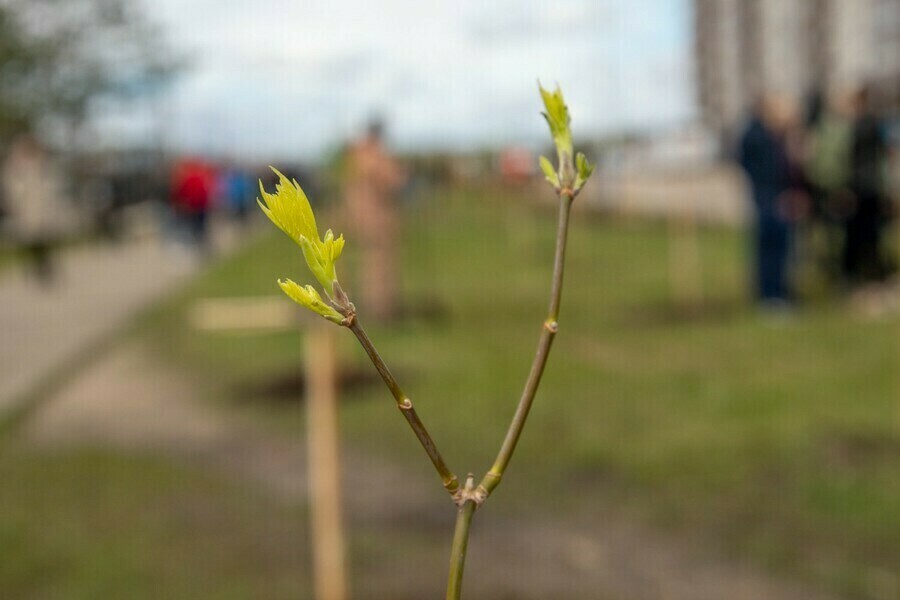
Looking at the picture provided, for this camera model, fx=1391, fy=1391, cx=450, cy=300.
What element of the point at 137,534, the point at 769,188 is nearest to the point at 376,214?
the point at 769,188

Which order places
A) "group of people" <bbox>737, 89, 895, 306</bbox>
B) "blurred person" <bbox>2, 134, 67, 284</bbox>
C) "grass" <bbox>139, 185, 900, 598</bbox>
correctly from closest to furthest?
"grass" <bbox>139, 185, 900, 598</bbox> < "group of people" <bbox>737, 89, 895, 306</bbox> < "blurred person" <bbox>2, 134, 67, 284</bbox>

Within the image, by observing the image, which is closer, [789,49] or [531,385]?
[531,385]

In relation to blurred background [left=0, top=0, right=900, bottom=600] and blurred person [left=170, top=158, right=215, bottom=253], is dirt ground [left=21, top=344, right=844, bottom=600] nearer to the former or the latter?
blurred background [left=0, top=0, right=900, bottom=600]

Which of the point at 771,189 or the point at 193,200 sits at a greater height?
the point at 771,189

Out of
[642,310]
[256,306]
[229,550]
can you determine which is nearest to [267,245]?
[256,306]

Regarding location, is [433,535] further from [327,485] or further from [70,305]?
[70,305]

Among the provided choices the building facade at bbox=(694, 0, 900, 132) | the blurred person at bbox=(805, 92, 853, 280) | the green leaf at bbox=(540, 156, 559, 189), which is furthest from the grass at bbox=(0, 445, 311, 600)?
the building facade at bbox=(694, 0, 900, 132)
